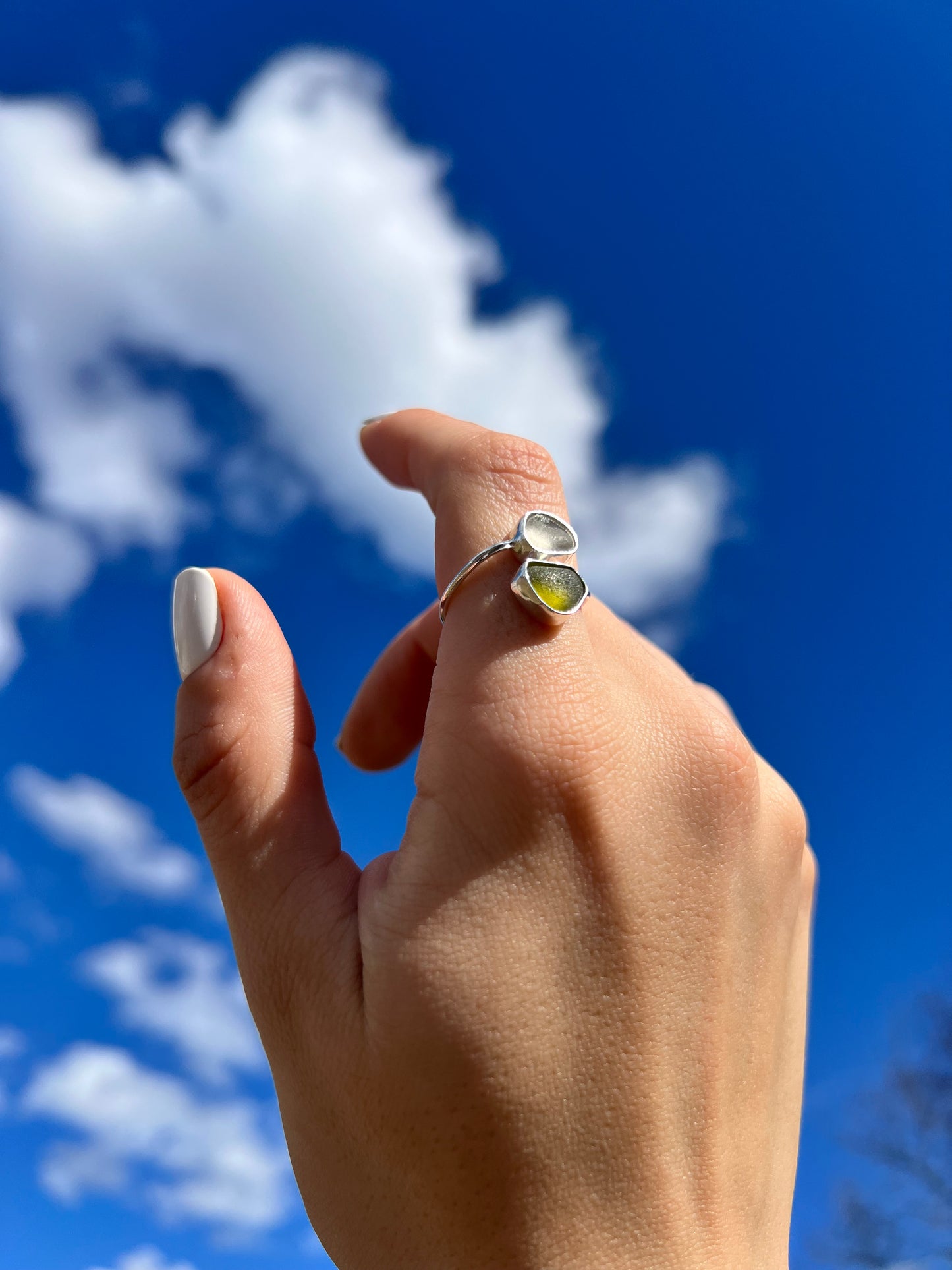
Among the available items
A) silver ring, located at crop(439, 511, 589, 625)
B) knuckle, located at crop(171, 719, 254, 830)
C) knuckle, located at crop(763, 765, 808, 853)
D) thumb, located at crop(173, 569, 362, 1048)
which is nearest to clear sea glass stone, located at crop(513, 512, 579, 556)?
silver ring, located at crop(439, 511, 589, 625)

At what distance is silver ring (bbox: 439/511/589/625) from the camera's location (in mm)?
1768

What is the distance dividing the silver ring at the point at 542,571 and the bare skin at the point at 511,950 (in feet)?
0.13

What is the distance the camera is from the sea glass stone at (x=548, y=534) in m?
1.85

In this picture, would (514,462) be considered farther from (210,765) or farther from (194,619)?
(210,765)

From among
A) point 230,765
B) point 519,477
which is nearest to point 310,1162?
point 230,765

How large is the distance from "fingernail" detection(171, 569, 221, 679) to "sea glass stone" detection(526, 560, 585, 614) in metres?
0.78

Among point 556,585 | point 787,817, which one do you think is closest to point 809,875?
point 787,817

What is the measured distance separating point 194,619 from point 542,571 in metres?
0.86

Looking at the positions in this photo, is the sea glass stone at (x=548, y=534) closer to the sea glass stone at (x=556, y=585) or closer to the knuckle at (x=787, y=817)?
the sea glass stone at (x=556, y=585)

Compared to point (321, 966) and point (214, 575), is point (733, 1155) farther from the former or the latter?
point (214, 575)

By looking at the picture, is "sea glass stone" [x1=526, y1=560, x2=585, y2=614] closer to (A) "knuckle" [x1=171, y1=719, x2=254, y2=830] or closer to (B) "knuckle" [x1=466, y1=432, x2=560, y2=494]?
(B) "knuckle" [x1=466, y1=432, x2=560, y2=494]

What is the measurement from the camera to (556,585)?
5.90 feet

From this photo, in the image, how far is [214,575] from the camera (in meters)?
1.98

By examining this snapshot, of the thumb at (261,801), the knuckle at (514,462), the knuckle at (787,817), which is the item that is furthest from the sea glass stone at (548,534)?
the knuckle at (787,817)
